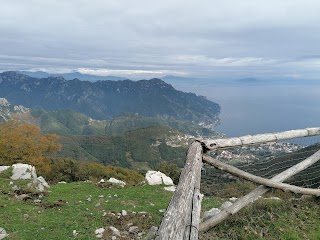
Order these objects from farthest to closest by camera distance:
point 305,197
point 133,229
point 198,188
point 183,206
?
point 133,229 < point 305,197 < point 198,188 < point 183,206

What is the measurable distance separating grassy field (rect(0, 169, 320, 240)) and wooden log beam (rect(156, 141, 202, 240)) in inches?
67.1

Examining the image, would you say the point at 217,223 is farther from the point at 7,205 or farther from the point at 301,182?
the point at 7,205

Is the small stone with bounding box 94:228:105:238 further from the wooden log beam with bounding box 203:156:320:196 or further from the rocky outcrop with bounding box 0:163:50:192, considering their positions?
the rocky outcrop with bounding box 0:163:50:192

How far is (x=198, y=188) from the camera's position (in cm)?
469

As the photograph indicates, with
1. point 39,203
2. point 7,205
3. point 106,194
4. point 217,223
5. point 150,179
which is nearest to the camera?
point 217,223

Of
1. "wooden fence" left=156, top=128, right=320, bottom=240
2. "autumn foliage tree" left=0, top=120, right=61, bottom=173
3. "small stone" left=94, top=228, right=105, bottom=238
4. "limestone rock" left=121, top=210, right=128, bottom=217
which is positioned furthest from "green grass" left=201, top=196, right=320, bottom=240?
"autumn foliage tree" left=0, top=120, right=61, bottom=173

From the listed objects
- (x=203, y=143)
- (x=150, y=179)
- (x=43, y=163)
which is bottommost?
(x=43, y=163)

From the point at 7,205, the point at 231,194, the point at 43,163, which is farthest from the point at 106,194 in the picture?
the point at 43,163

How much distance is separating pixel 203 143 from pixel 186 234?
2.55 m

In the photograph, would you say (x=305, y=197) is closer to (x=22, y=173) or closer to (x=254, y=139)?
(x=254, y=139)

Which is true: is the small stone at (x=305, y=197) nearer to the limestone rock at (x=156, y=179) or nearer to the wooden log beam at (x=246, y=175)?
the wooden log beam at (x=246, y=175)

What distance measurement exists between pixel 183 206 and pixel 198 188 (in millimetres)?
910

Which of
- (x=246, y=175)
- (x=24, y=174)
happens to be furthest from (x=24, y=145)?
(x=246, y=175)

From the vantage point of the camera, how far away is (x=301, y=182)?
30.3ft
